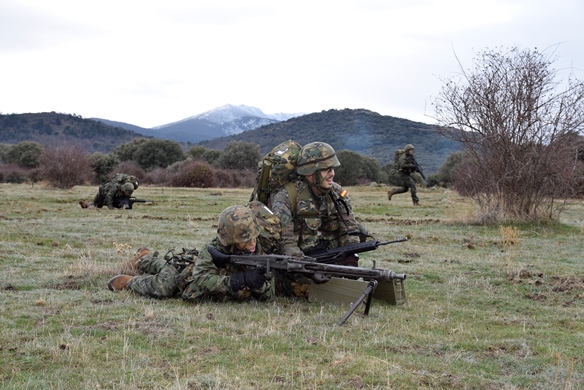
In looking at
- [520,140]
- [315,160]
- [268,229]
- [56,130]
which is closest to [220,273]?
[268,229]

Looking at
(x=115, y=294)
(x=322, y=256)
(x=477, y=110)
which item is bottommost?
(x=115, y=294)

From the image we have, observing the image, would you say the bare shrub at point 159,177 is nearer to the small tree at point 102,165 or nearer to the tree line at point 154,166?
the tree line at point 154,166

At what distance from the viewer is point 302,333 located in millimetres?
5742

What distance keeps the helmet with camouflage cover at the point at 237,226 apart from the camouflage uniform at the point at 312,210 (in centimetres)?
66

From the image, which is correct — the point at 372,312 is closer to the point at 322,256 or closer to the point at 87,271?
the point at 322,256

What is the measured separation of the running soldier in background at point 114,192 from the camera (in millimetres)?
21453

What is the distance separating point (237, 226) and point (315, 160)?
1432mm

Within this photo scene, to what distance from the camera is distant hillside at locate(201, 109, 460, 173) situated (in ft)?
297

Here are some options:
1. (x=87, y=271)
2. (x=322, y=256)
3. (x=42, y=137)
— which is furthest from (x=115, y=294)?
(x=42, y=137)

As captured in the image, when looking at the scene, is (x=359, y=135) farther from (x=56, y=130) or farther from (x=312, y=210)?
(x=312, y=210)

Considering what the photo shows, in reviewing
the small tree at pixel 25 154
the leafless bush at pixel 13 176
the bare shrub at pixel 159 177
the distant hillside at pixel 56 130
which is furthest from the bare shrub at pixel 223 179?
the distant hillside at pixel 56 130

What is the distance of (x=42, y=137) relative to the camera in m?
112

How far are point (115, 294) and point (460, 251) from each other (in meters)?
6.96

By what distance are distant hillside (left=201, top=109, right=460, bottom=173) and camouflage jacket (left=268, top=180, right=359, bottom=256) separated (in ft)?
244
